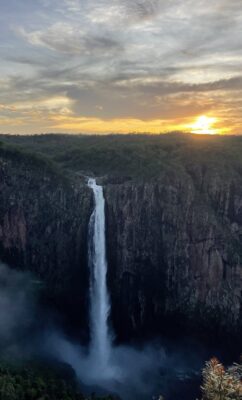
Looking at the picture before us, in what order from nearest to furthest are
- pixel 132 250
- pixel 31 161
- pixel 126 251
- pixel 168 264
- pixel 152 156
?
pixel 126 251 < pixel 132 250 < pixel 168 264 < pixel 31 161 < pixel 152 156

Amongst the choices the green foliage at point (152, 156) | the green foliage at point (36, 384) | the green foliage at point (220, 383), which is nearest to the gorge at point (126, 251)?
the green foliage at point (152, 156)

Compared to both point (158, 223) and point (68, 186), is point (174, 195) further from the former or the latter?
point (68, 186)

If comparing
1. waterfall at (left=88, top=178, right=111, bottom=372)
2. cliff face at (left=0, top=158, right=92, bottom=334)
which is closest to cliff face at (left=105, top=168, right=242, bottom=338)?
waterfall at (left=88, top=178, right=111, bottom=372)

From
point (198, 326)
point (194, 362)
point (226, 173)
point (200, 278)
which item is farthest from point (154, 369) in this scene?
point (226, 173)

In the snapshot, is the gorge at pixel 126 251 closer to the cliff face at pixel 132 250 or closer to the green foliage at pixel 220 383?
the cliff face at pixel 132 250

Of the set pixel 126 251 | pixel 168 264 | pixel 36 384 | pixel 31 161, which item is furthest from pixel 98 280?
pixel 36 384

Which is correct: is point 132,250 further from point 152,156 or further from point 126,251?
point 152,156
